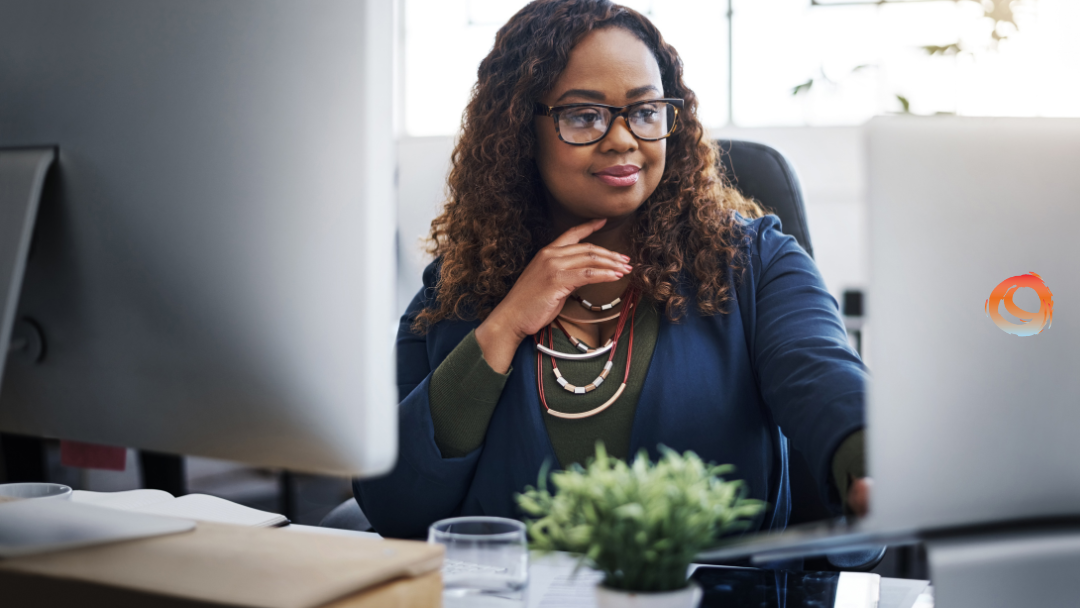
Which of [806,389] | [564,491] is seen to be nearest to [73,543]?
[564,491]

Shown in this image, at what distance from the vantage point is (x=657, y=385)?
3.79 ft

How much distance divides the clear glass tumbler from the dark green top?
512mm

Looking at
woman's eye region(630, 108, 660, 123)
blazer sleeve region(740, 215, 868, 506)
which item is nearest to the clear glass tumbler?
blazer sleeve region(740, 215, 868, 506)

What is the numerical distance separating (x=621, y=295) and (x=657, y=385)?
0.17m

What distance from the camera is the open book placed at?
88 cm

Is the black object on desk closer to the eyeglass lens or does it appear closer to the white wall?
the eyeglass lens

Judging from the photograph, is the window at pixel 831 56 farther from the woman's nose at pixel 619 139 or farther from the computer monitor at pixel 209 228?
the computer monitor at pixel 209 228

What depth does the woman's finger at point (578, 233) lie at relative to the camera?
122cm

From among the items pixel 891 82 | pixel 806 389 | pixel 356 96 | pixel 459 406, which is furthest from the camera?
pixel 891 82

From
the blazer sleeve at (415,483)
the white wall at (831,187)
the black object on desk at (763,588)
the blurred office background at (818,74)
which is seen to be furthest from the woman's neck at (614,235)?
the white wall at (831,187)

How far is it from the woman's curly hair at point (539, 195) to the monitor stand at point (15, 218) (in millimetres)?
752

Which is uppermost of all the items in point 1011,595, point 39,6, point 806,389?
point 39,6

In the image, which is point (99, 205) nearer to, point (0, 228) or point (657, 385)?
point (0, 228)

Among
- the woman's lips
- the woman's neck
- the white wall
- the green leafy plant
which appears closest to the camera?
the green leafy plant
